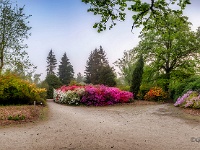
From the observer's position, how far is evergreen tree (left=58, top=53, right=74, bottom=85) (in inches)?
2041

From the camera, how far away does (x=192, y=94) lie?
14.0 meters

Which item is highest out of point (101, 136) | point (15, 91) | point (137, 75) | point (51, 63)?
point (51, 63)

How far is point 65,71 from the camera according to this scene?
53.4 meters

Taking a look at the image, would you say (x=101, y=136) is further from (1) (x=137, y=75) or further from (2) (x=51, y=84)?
(2) (x=51, y=84)

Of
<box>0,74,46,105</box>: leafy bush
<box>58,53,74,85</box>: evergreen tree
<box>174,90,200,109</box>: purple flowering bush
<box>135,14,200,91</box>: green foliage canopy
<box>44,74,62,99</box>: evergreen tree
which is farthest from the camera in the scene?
<box>58,53,74,85</box>: evergreen tree

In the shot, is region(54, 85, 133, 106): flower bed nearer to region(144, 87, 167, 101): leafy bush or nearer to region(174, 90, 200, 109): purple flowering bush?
region(144, 87, 167, 101): leafy bush

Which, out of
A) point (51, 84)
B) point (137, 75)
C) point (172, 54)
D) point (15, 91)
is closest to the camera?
point (15, 91)

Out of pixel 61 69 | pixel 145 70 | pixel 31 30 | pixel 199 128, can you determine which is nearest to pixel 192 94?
pixel 199 128

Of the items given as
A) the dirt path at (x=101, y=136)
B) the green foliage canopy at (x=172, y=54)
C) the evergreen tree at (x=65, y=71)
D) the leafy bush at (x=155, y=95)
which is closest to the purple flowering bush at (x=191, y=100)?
the dirt path at (x=101, y=136)

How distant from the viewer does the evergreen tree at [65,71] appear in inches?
2041

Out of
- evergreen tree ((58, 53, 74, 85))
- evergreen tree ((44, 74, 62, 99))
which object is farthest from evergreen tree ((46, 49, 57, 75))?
evergreen tree ((44, 74, 62, 99))

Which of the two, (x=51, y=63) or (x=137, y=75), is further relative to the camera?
(x=51, y=63)

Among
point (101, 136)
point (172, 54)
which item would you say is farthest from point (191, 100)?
point (172, 54)

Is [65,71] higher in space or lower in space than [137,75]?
higher
